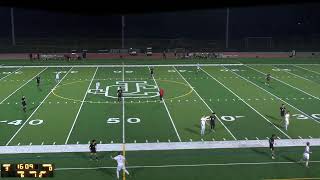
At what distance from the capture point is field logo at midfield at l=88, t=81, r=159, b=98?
29641 millimetres

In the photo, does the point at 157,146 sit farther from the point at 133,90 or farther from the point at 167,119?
the point at 133,90

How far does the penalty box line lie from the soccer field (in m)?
0.04

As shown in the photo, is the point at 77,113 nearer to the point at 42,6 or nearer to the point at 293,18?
the point at 42,6

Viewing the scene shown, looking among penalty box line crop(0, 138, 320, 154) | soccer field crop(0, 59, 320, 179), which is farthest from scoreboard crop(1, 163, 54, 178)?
penalty box line crop(0, 138, 320, 154)

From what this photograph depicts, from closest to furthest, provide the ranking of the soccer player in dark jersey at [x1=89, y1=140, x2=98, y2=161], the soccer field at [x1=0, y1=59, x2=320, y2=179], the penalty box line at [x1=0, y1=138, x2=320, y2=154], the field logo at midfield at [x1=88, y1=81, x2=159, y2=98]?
the soccer field at [x1=0, y1=59, x2=320, y2=179], the soccer player in dark jersey at [x1=89, y1=140, x2=98, y2=161], the penalty box line at [x1=0, y1=138, x2=320, y2=154], the field logo at midfield at [x1=88, y1=81, x2=159, y2=98]

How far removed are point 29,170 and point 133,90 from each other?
2135cm

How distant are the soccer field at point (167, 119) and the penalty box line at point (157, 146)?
40 millimetres

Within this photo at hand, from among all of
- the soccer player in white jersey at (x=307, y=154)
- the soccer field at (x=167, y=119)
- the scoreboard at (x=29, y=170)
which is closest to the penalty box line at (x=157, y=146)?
the soccer field at (x=167, y=119)

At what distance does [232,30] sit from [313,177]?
45545 millimetres

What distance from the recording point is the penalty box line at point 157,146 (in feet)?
58.2

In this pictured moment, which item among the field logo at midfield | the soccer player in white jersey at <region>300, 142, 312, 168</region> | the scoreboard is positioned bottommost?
the soccer player in white jersey at <region>300, 142, 312, 168</region>

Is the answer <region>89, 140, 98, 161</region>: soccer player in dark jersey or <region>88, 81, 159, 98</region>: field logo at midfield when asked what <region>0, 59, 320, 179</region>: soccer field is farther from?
<region>89, 140, 98, 161</region>: soccer player in dark jersey

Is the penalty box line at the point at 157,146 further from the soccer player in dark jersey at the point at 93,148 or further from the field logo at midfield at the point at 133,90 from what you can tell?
the field logo at midfield at the point at 133,90

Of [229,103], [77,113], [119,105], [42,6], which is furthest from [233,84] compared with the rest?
[42,6]
